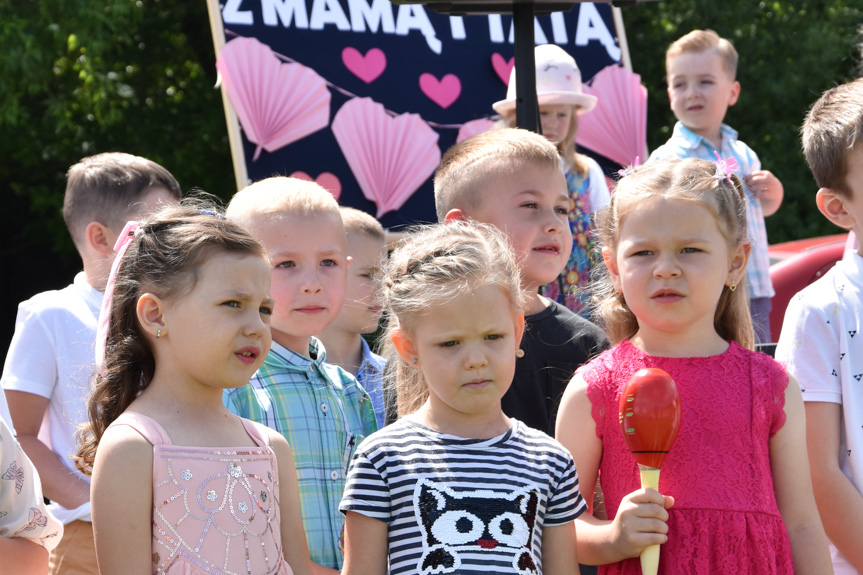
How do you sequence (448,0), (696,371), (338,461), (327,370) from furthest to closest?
1. (448,0)
2. (327,370)
3. (338,461)
4. (696,371)

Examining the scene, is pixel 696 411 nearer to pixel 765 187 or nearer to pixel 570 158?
pixel 570 158

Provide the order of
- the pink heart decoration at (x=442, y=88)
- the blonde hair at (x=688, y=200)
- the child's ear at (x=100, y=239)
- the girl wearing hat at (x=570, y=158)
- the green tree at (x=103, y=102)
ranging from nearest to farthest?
the blonde hair at (x=688, y=200) → the child's ear at (x=100, y=239) → the girl wearing hat at (x=570, y=158) → the pink heart decoration at (x=442, y=88) → the green tree at (x=103, y=102)

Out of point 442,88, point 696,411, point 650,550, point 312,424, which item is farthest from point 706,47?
point 650,550

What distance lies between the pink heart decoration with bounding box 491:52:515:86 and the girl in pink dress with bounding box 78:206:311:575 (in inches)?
170

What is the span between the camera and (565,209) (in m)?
3.23

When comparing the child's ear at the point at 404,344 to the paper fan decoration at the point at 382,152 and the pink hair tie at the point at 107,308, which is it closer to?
the pink hair tie at the point at 107,308

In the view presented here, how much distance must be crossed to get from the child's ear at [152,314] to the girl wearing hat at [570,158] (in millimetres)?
2176

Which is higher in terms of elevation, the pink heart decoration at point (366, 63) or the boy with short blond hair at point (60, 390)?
the pink heart decoration at point (366, 63)

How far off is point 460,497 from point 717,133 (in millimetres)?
3909

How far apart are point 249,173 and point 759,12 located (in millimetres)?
8924

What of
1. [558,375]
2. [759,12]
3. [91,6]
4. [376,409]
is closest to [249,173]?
[376,409]

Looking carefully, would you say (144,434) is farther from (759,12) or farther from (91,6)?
(759,12)

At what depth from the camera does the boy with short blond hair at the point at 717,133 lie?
5.22m

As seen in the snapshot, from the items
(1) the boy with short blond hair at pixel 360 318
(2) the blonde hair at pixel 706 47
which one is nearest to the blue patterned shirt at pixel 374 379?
(1) the boy with short blond hair at pixel 360 318
